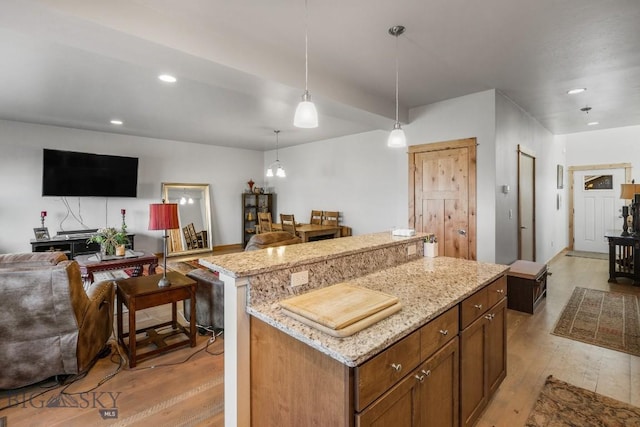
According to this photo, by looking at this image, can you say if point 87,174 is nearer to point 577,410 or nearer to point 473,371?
point 473,371

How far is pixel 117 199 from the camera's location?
6.43 meters

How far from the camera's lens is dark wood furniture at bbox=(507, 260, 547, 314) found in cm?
370

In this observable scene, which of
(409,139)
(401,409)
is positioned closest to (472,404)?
(401,409)

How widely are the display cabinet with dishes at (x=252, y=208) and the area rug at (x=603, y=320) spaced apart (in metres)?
6.66

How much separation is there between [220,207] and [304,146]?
2.66 meters

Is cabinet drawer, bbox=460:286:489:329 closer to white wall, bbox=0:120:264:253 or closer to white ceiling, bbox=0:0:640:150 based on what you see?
white ceiling, bbox=0:0:640:150

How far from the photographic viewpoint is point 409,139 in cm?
459

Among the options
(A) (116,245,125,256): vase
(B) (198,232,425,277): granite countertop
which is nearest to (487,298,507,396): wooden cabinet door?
(B) (198,232,425,277): granite countertop

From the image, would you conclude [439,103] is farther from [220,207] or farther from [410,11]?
[220,207]

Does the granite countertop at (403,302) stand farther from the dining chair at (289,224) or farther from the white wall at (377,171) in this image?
the dining chair at (289,224)

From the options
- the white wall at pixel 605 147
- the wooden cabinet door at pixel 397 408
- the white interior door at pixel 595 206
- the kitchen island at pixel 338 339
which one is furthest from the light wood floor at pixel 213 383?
the white wall at pixel 605 147

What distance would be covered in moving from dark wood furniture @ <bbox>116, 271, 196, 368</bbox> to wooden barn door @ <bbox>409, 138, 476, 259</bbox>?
3.14 m

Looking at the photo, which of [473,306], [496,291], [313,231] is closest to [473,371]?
[473,306]

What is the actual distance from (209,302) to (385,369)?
2547 millimetres
